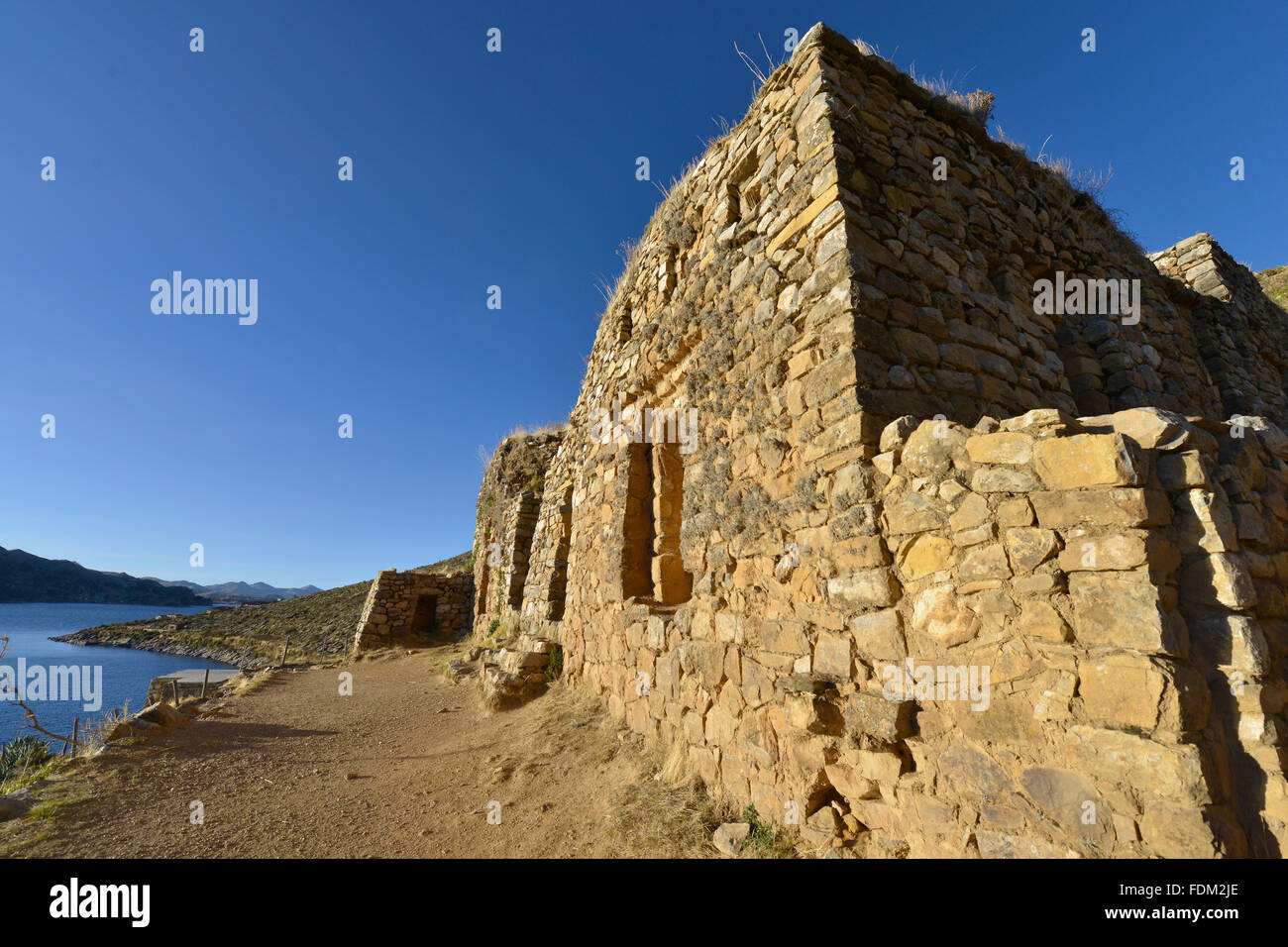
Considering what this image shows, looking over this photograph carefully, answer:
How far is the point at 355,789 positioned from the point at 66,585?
84973 millimetres

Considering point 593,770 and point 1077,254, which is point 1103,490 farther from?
point 1077,254

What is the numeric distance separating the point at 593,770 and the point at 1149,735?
140 inches

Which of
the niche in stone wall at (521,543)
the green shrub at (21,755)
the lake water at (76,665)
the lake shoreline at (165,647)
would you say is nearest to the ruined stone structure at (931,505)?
the niche in stone wall at (521,543)

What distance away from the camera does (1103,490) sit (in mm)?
1996

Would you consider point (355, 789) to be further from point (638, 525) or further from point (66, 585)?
point (66, 585)

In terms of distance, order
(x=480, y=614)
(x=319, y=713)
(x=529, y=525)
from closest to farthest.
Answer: (x=319, y=713), (x=529, y=525), (x=480, y=614)

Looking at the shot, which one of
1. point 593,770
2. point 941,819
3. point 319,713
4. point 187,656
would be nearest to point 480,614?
point 319,713

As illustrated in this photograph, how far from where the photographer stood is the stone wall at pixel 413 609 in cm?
1476

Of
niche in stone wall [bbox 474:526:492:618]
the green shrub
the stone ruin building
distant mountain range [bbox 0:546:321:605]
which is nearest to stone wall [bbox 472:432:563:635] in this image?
niche in stone wall [bbox 474:526:492:618]

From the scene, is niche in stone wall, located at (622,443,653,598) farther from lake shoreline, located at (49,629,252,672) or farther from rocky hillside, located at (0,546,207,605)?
rocky hillside, located at (0,546,207,605)

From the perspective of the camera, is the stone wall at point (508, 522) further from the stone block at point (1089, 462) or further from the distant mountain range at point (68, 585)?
the distant mountain range at point (68, 585)

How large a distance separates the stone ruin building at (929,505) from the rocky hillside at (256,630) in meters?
15.0

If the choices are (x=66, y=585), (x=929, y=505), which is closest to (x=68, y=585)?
(x=66, y=585)

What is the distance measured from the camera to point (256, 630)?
976 inches
